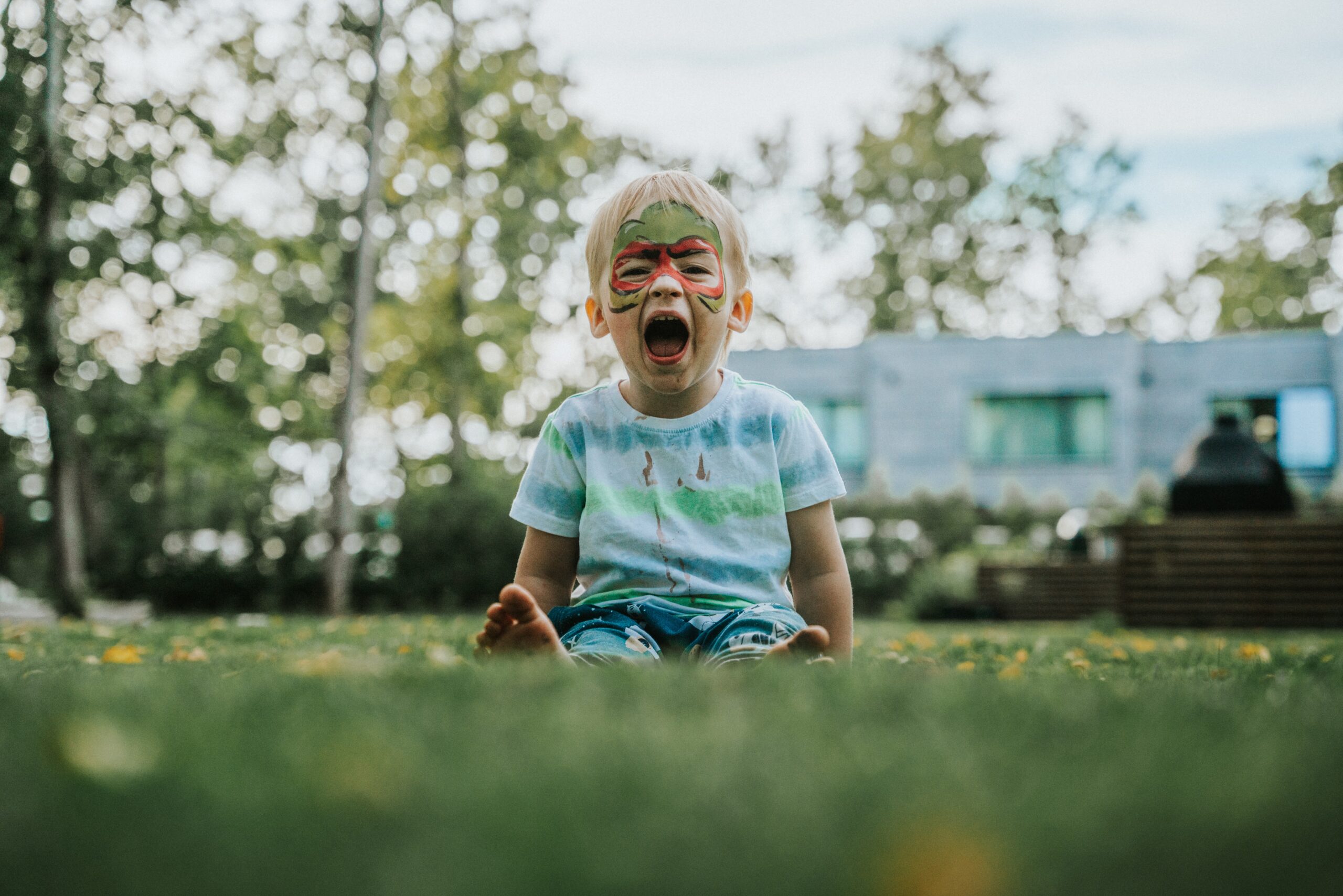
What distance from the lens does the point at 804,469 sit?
3.29m

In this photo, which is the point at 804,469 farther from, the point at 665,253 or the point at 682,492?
the point at 665,253

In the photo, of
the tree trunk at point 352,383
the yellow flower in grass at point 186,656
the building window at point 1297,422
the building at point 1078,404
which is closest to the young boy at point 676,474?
the yellow flower in grass at point 186,656

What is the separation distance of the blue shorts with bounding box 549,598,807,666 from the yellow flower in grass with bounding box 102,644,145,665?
154cm

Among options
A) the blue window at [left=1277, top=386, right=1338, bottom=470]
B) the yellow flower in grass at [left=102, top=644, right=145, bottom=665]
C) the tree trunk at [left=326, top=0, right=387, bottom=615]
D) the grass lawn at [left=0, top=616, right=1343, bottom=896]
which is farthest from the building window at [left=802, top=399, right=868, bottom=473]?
the grass lawn at [left=0, top=616, right=1343, bottom=896]

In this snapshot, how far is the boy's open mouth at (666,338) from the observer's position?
10.4ft

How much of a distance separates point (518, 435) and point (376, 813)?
22.2 metres

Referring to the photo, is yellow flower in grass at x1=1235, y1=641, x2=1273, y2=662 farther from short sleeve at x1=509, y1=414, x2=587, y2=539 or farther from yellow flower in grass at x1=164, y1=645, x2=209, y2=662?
yellow flower in grass at x1=164, y1=645, x2=209, y2=662

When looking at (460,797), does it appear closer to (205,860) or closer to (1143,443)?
(205,860)

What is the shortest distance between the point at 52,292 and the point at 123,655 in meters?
8.28

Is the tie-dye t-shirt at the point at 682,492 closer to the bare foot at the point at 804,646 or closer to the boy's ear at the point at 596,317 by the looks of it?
the boy's ear at the point at 596,317

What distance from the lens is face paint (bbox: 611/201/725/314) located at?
3244mm

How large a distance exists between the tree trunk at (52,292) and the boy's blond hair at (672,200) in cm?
920

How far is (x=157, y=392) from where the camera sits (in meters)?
12.4

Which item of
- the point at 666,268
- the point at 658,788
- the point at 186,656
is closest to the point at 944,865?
the point at 658,788
